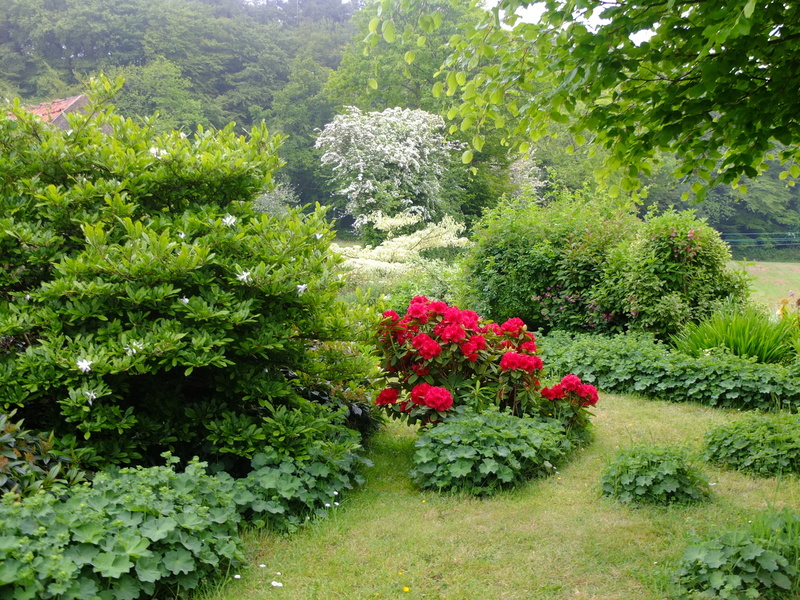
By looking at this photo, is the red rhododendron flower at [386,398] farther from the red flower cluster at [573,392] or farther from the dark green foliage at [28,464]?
the dark green foliage at [28,464]

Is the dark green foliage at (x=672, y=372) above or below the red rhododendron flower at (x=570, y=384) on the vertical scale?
below

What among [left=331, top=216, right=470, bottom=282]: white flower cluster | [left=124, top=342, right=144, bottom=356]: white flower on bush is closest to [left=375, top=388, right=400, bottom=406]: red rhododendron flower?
[left=124, top=342, right=144, bottom=356]: white flower on bush

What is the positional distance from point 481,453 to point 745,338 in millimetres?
4129

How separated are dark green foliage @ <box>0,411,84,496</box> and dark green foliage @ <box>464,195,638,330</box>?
270 inches

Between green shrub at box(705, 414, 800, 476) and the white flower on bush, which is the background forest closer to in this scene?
green shrub at box(705, 414, 800, 476)

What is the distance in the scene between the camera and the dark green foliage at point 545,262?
28.6 feet

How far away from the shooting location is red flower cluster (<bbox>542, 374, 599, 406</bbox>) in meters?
4.72

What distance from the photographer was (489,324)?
490 centimetres

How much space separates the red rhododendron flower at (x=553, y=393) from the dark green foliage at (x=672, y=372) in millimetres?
1756

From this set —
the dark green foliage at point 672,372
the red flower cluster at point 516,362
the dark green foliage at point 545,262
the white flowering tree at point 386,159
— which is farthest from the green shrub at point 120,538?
the white flowering tree at point 386,159

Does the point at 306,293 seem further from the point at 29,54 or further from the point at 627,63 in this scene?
the point at 29,54

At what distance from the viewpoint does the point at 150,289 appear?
11.0ft

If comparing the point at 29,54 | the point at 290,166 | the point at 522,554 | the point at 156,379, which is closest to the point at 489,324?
the point at 522,554

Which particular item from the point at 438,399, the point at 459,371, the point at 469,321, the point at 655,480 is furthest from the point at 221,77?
the point at 655,480
